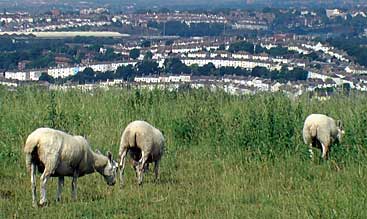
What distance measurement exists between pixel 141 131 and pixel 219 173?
1833 millimetres

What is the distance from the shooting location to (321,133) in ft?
49.0

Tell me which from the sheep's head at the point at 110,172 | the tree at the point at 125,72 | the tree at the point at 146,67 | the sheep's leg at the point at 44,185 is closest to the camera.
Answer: the sheep's leg at the point at 44,185

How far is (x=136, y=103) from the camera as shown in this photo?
1912 centimetres

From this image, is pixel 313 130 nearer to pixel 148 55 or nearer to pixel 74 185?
pixel 74 185

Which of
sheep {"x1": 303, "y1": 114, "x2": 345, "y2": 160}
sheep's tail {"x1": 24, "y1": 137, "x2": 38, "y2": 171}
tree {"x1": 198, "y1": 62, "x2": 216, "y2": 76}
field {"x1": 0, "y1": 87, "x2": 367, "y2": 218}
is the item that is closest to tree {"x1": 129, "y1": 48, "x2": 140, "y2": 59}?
tree {"x1": 198, "y1": 62, "x2": 216, "y2": 76}

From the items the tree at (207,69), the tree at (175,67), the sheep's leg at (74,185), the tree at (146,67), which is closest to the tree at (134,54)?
the tree at (175,67)

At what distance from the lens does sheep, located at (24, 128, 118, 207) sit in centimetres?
1098

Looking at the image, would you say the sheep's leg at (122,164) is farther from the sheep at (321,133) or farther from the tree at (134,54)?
the tree at (134,54)

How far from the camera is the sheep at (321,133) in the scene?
14938 mm

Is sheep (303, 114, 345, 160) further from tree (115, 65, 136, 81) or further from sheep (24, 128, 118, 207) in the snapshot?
tree (115, 65, 136, 81)

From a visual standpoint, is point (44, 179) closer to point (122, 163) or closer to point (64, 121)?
point (122, 163)

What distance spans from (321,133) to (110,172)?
426 centimetres

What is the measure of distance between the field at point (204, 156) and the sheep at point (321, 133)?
16 centimetres

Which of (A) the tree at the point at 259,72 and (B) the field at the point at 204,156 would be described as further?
(A) the tree at the point at 259,72
